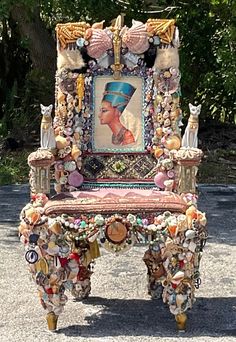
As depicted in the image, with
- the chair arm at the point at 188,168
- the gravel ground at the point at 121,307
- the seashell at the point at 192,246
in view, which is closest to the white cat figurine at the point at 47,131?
the chair arm at the point at 188,168

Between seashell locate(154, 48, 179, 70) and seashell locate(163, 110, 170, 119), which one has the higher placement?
seashell locate(154, 48, 179, 70)

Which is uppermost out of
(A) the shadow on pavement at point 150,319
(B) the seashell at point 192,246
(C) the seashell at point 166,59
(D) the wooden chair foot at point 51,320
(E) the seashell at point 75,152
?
(C) the seashell at point 166,59

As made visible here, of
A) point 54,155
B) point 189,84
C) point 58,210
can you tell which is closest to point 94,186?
point 54,155

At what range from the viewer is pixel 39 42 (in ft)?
37.7

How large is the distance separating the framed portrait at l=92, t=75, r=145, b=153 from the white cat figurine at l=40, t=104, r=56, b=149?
38 cm

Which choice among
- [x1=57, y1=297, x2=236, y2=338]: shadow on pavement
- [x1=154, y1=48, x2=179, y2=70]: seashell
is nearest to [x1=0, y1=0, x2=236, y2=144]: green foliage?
[x1=154, y1=48, x2=179, y2=70]: seashell

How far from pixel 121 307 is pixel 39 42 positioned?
7025mm

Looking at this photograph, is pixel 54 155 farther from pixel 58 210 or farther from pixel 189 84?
pixel 189 84

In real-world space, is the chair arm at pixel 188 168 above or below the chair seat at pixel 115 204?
above

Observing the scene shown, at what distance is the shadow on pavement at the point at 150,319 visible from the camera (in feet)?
15.1

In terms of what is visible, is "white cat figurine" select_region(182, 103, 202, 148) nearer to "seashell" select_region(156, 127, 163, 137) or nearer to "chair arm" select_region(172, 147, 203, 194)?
"chair arm" select_region(172, 147, 203, 194)

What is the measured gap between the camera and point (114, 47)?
5.33 meters

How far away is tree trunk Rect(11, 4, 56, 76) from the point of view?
11.3 metres

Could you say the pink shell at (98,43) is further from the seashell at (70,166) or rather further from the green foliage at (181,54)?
the green foliage at (181,54)
